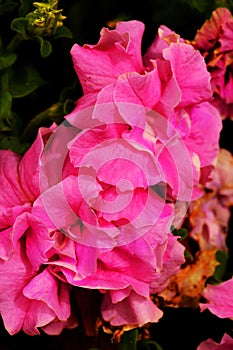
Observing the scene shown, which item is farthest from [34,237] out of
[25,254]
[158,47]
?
[158,47]

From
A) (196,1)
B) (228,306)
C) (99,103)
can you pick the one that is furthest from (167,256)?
(196,1)

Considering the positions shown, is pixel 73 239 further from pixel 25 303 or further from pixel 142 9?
pixel 142 9

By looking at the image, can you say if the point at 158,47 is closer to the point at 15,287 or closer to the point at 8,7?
the point at 8,7

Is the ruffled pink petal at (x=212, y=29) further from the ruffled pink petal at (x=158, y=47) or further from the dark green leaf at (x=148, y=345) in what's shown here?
the dark green leaf at (x=148, y=345)

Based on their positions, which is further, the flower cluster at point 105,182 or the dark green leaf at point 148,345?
the dark green leaf at point 148,345

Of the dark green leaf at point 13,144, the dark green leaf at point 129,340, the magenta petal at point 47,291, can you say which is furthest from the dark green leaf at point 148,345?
the dark green leaf at point 13,144

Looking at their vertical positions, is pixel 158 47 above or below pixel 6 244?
above

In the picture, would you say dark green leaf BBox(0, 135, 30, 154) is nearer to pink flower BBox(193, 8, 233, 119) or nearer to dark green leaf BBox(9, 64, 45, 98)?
dark green leaf BBox(9, 64, 45, 98)
